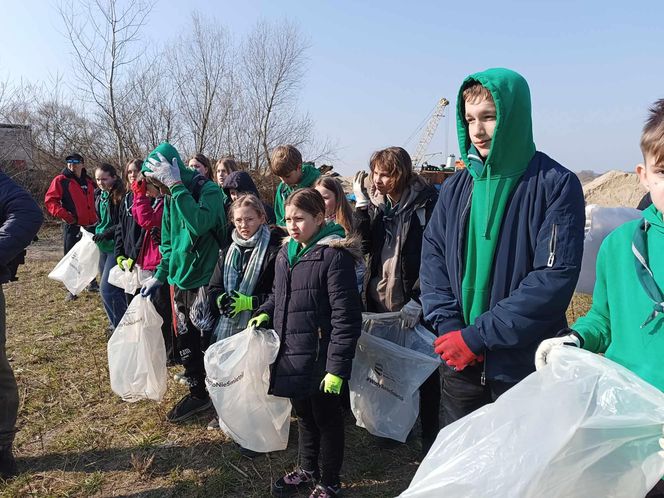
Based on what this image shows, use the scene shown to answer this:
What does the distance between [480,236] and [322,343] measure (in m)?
0.94

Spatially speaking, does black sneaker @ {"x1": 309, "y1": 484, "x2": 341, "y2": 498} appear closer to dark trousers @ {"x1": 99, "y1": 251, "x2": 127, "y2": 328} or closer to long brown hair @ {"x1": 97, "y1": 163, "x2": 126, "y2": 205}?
dark trousers @ {"x1": 99, "y1": 251, "x2": 127, "y2": 328}

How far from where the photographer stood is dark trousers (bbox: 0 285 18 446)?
99.3 inches

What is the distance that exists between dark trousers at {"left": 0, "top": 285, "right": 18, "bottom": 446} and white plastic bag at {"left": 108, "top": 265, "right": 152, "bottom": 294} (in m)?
1.16

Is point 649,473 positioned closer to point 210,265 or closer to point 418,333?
point 418,333

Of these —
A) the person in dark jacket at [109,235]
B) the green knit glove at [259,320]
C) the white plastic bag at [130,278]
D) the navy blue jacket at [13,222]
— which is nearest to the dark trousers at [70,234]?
the person in dark jacket at [109,235]

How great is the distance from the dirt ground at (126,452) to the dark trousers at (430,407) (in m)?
0.14

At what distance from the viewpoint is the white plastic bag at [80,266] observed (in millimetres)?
4676

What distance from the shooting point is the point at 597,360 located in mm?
1197

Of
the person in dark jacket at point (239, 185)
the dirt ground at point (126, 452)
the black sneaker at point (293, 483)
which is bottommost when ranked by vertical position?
the dirt ground at point (126, 452)

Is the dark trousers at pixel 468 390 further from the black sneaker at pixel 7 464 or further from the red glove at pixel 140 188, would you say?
the red glove at pixel 140 188

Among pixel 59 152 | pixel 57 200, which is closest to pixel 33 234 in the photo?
pixel 57 200

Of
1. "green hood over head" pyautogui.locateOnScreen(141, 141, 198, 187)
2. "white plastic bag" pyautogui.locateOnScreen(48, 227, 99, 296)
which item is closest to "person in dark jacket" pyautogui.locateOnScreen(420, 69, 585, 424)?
"green hood over head" pyautogui.locateOnScreen(141, 141, 198, 187)

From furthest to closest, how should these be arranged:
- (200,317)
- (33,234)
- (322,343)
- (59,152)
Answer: (59,152), (200,317), (33,234), (322,343)

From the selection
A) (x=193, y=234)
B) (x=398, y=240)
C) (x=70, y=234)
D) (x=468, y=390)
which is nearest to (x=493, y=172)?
(x=468, y=390)
